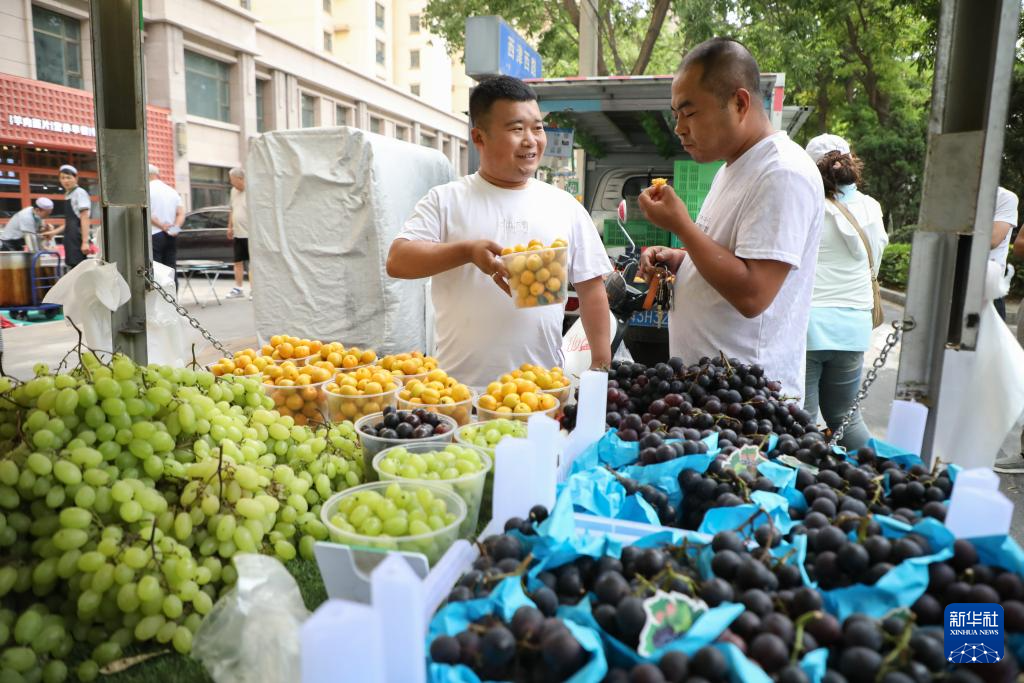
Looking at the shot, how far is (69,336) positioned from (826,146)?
359 inches

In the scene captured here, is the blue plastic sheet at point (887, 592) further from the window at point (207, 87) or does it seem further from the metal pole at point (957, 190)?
the window at point (207, 87)

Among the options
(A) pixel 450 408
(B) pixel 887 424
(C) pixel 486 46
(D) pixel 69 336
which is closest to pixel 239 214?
(D) pixel 69 336

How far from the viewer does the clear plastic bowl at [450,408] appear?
7.13ft

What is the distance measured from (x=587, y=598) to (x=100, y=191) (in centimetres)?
235

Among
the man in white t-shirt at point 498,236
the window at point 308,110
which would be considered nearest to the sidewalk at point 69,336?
the man in white t-shirt at point 498,236

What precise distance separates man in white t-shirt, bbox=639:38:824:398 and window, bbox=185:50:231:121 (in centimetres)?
2217

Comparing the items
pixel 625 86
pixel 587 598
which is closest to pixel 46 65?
pixel 625 86

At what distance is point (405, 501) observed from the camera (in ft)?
4.56

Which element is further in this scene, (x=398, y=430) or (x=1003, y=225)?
(x=1003, y=225)

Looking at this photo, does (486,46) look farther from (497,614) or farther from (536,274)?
(497,614)

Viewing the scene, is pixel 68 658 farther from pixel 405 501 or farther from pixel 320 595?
pixel 405 501

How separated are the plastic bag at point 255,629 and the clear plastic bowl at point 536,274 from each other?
4.57 feet

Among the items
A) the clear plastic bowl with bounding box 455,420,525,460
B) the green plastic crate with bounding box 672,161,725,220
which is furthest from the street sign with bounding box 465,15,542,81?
the clear plastic bowl with bounding box 455,420,525,460

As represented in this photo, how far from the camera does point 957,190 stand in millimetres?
1970
